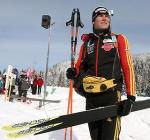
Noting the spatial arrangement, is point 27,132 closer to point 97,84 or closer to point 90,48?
point 97,84

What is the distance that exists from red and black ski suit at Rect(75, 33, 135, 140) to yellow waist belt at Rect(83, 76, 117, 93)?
2.2 inches

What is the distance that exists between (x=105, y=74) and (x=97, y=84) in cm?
17

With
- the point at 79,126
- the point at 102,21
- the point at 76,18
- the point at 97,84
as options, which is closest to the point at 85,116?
the point at 97,84

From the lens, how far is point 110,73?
4762mm

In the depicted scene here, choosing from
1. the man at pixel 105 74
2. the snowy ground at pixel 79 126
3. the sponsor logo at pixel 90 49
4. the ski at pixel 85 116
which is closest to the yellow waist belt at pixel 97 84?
the man at pixel 105 74

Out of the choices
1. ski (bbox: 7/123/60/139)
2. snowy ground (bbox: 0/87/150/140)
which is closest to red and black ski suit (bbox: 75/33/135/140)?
ski (bbox: 7/123/60/139)

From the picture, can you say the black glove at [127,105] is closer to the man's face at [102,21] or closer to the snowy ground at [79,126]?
the man's face at [102,21]

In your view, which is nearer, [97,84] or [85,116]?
[85,116]

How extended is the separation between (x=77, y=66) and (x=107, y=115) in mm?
984

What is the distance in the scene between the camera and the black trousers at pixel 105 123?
4.66m

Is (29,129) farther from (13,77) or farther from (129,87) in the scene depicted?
(13,77)

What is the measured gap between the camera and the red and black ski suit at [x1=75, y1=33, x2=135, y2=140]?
4.67m

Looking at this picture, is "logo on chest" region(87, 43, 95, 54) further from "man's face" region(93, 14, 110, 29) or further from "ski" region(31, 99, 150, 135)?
"ski" region(31, 99, 150, 135)

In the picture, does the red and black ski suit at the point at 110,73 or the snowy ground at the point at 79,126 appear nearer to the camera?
the red and black ski suit at the point at 110,73
